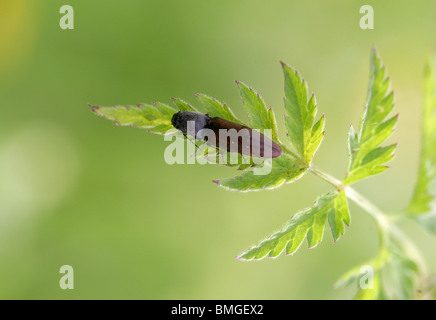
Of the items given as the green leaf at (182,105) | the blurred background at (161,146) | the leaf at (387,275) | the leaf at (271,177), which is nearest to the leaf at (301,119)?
the leaf at (271,177)

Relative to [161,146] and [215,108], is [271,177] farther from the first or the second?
[161,146]

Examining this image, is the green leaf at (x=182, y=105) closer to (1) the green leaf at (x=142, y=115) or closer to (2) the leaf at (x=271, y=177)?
(1) the green leaf at (x=142, y=115)

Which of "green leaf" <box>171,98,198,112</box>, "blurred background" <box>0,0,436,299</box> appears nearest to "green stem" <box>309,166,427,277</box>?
"green leaf" <box>171,98,198,112</box>

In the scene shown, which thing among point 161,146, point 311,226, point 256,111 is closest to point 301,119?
point 256,111

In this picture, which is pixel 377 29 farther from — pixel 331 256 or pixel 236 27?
pixel 331 256

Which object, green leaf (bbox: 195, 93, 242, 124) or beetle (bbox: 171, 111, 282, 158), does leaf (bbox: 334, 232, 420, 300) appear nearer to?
beetle (bbox: 171, 111, 282, 158)

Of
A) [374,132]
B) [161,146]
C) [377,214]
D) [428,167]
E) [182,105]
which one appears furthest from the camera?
[161,146]
